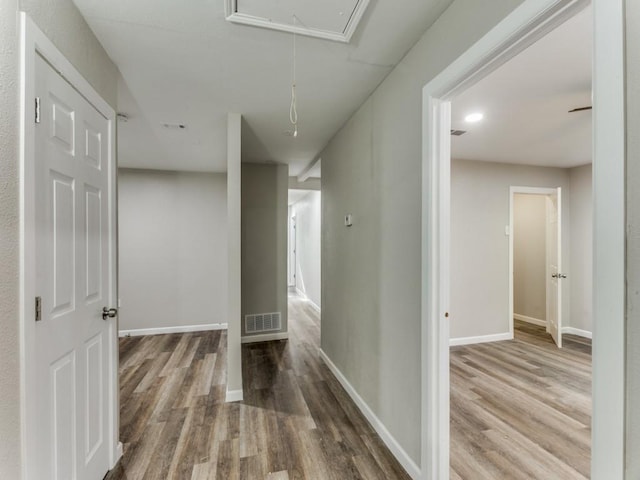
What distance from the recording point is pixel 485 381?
118 inches

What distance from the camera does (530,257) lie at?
17.1ft

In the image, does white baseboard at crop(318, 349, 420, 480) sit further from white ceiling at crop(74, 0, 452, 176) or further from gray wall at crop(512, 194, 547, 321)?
gray wall at crop(512, 194, 547, 321)

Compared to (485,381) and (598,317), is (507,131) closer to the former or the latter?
(485,381)

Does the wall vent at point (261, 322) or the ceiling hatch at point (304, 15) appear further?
the wall vent at point (261, 322)

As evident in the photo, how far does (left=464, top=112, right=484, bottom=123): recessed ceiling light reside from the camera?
8.91ft

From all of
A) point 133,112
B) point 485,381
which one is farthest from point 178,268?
point 485,381

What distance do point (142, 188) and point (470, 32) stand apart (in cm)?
473

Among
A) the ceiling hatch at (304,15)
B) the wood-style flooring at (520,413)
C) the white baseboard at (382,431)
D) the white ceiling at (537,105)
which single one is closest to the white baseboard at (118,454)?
the white baseboard at (382,431)

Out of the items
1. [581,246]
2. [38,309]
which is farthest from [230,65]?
[581,246]

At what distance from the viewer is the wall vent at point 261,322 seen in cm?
429

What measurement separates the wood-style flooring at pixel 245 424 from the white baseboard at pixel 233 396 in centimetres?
5

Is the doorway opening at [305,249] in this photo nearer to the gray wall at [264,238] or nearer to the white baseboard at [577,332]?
the gray wall at [264,238]

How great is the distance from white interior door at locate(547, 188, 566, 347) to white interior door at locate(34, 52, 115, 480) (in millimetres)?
4950

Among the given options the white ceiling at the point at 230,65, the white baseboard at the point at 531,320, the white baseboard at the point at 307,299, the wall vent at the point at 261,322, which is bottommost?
the white baseboard at the point at 307,299
